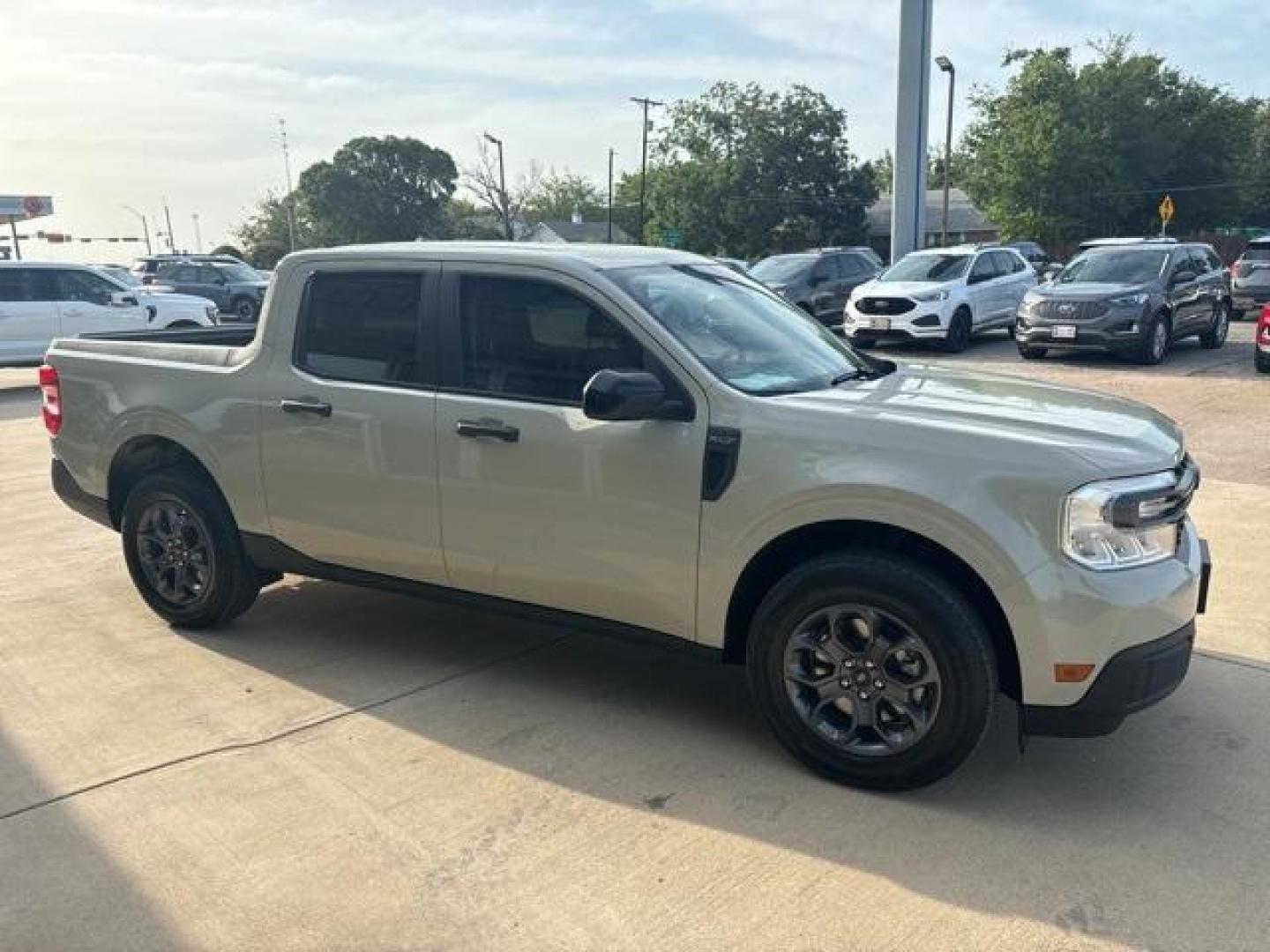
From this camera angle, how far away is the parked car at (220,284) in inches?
1013

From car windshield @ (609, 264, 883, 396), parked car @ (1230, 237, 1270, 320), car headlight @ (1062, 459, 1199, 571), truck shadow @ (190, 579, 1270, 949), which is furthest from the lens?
parked car @ (1230, 237, 1270, 320)

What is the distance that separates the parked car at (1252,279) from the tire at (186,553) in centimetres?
2149

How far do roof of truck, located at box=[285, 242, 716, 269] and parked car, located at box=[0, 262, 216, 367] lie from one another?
11.4 meters

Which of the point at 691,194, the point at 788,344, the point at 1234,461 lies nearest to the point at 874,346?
the point at 1234,461

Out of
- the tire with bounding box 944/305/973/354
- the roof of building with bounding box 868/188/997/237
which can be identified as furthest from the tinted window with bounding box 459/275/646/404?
the roof of building with bounding box 868/188/997/237

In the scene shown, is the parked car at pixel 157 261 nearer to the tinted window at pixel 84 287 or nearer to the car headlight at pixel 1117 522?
the tinted window at pixel 84 287

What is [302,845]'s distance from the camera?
324cm

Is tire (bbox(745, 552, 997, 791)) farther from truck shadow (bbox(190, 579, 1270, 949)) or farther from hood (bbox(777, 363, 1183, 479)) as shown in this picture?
hood (bbox(777, 363, 1183, 479))

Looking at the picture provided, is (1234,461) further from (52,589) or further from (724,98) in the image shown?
(724,98)

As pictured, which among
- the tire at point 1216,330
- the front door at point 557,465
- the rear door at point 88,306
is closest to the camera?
the front door at point 557,465

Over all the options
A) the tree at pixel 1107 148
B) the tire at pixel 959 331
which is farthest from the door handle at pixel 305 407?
the tree at pixel 1107 148

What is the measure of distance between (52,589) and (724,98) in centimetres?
5583

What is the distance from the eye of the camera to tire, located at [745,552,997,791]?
10.7 feet

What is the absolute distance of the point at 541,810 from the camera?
342 cm
